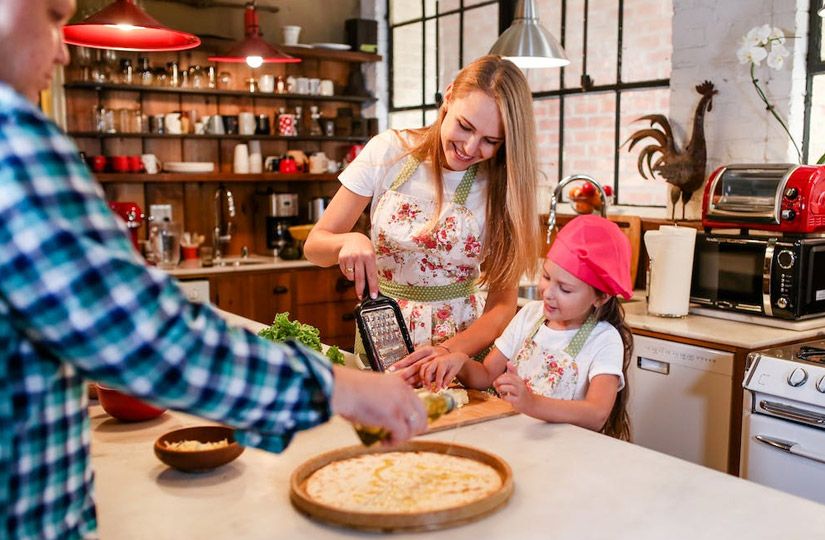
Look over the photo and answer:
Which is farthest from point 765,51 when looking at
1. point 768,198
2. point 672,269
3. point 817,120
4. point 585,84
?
point 585,84

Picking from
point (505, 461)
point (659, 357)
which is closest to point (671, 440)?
point (659, 357)

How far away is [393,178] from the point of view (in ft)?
7.89

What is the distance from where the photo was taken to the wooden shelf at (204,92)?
17.2ft

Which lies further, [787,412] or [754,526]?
[787,412]

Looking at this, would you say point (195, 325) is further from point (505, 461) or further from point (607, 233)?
point (607, 233)

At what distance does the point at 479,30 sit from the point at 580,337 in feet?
13.2

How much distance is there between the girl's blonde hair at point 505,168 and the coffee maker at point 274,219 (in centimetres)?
375

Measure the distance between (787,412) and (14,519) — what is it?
8.09 ft

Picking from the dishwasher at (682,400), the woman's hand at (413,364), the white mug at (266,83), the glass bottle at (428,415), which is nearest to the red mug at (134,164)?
the white mug at (266,83)

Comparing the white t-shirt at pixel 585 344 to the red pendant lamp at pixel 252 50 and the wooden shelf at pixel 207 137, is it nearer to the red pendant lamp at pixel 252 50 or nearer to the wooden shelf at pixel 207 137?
the red pendant lamp at pixel 252 50

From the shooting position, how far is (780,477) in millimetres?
2713

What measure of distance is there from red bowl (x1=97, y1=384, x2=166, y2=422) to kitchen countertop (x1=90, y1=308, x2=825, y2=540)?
0.09 m

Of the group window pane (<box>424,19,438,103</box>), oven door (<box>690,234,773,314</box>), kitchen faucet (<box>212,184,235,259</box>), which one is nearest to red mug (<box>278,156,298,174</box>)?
kitchen faucet (<box>212,184,235,259</box>)

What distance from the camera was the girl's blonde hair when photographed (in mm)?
2143
